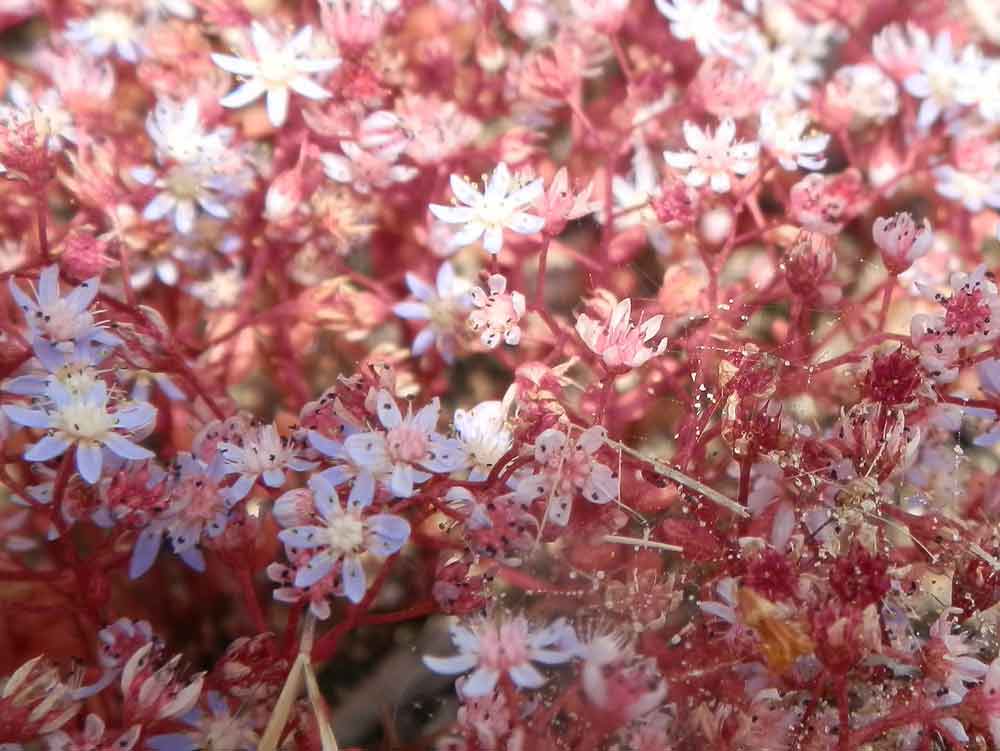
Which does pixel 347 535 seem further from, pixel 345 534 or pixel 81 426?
pixel 81 426

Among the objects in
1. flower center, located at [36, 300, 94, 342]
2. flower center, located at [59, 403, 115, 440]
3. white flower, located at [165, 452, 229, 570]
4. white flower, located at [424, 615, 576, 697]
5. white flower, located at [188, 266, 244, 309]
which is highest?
flower center, located at [36, 300, 94, 342]

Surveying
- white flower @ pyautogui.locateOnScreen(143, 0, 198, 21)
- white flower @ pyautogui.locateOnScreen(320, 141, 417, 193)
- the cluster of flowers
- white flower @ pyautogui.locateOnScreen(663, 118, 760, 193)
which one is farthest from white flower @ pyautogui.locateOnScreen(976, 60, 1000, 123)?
white flower @ pyautogui.locateOnScreen(143, 0, 198, 21)

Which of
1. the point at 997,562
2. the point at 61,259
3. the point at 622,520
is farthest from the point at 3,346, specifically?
the point at 997,562

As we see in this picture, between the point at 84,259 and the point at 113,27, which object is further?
the point at 113,27

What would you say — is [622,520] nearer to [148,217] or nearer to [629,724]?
[629,724]

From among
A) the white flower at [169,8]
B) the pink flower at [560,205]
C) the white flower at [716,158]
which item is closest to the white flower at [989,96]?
the white flower at [716,158]

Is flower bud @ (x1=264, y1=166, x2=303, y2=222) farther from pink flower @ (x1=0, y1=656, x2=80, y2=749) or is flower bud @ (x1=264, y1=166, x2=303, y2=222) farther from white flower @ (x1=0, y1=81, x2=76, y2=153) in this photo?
pink flower @ (x1=0, y1=656, x2=80, y2=749)

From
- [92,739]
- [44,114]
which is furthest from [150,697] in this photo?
[44,114]
